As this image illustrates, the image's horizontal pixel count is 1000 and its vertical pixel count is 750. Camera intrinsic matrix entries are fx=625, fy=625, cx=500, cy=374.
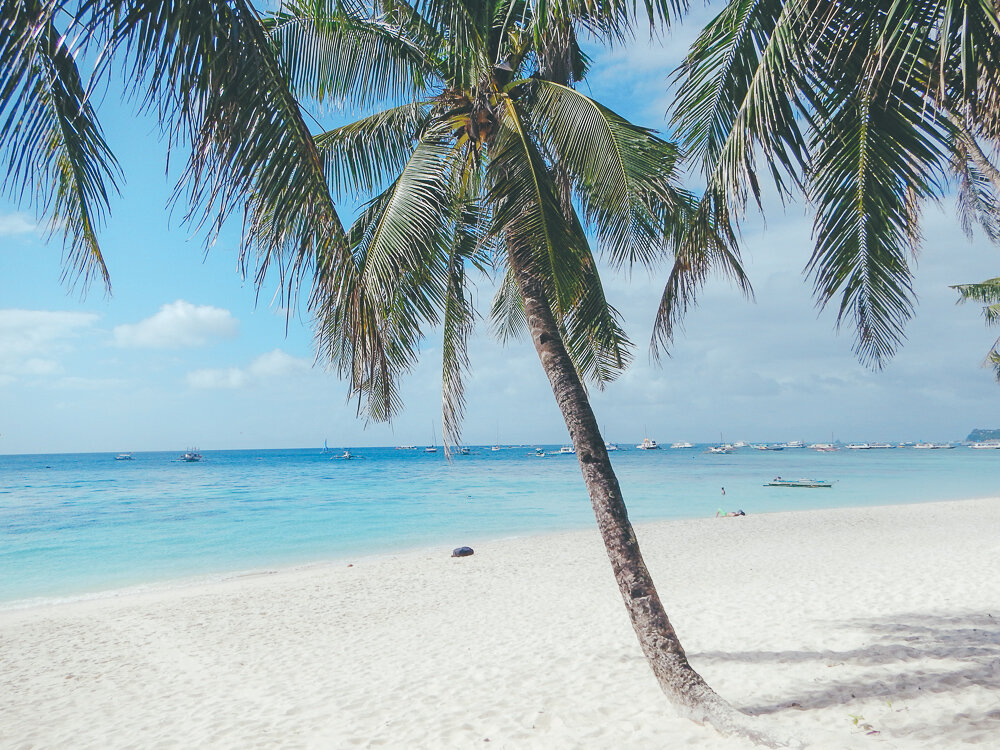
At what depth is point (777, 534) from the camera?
1582 cm

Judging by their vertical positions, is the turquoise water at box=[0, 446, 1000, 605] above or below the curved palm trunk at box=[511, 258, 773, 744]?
below

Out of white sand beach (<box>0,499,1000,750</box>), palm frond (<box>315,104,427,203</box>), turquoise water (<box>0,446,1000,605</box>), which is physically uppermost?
palm frond (<box>315,104,427,203</box>)

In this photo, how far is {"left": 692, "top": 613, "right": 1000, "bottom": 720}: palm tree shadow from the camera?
4.58 m

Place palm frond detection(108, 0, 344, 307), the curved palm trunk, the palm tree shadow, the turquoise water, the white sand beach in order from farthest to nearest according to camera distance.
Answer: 1. the turquoise water
2. the palm tree shadow
3. the white sand beach
4. the curved palm trunk
5. palm frond detection(108, 0, 344, 307)

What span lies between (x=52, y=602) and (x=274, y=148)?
13336mm

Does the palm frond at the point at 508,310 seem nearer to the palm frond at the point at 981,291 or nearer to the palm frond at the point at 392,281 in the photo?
the palm frond at the point at 392,281

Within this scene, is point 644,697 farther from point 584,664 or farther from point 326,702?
point 326,702

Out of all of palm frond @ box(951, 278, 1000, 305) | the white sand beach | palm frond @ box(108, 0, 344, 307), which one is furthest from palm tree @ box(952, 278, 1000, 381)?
palm frond @ box(108, 0, 344, 307)

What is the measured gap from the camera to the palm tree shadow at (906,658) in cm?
458

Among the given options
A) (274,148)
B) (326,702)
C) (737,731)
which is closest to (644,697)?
(737,731)

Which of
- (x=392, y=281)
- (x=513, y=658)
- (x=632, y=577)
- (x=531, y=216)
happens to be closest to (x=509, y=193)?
(x=531, y=216)

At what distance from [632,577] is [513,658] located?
2.75 metres

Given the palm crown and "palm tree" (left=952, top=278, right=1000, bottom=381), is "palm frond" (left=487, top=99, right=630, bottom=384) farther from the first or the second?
"palm tree" (left=952, top=278, right=1000, bottom=381)

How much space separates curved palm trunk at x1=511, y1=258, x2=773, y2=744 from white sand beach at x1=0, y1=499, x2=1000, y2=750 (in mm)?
175
